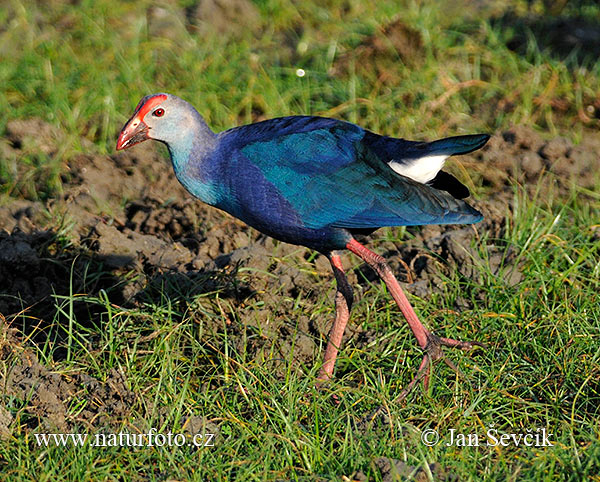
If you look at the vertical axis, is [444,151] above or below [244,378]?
above

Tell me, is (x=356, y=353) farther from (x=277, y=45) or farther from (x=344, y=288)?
(x=277, y=45)

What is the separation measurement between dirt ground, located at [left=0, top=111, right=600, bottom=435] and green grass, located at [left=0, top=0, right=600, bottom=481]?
0.24ft

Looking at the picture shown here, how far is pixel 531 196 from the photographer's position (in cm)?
498

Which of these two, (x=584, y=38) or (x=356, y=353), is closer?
(x=356, y=353)

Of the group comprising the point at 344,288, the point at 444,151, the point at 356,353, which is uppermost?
the point at 444,151

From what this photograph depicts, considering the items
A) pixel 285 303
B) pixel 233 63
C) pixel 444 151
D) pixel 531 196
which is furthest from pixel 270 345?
pixel 233 63

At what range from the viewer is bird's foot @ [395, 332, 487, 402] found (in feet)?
11.5

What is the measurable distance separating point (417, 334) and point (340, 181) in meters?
0.72

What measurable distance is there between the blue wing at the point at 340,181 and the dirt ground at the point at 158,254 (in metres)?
0.57

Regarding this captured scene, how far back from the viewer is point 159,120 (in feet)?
12.1

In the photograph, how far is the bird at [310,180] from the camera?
3.64 m

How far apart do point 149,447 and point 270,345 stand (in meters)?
0.85

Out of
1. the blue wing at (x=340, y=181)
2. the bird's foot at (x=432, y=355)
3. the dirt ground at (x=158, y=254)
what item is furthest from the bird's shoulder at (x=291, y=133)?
the bird's foot at (x=432, y=355)

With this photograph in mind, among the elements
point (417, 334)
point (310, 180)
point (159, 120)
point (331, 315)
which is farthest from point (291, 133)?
point (417, 334)
